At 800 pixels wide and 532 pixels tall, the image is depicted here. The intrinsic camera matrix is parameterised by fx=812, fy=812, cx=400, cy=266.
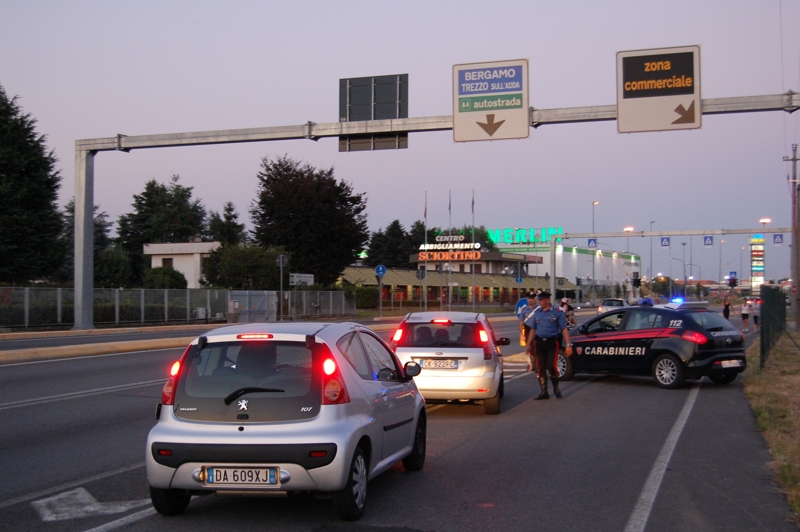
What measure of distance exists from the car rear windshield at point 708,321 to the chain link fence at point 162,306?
2790 centimetres

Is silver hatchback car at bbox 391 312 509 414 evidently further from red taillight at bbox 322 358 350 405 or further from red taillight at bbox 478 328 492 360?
red taillight at bbox 322 358 350 405

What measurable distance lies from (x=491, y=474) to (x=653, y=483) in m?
1.55

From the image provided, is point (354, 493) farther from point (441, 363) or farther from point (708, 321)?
point (708, 321)

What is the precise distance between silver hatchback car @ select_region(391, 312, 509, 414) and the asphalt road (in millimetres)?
426

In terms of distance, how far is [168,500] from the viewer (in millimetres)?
6324

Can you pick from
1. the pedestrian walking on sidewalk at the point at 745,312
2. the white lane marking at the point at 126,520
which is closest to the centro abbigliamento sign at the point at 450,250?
the pedestrian walking on sidewalk at the point at 745,312

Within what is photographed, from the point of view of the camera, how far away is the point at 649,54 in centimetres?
1869

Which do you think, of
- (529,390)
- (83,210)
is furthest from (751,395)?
(83,210)

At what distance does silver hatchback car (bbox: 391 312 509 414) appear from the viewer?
468 inches

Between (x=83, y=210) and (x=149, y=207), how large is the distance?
72.7 metres

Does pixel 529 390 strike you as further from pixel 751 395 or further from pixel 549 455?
pixel 549 455

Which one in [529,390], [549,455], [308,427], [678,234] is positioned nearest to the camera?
[308,427]

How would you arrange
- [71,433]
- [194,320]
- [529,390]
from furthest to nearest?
[194,320] < [529,390] < [71,433]

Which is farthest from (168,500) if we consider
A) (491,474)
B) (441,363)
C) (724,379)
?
(724,379)
